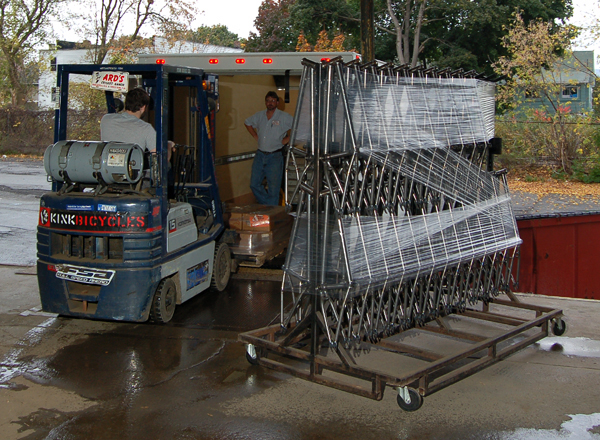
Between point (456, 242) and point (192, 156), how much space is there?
2.96 metres

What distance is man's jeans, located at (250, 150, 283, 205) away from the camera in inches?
386

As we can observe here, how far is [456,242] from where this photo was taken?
17.8 ft

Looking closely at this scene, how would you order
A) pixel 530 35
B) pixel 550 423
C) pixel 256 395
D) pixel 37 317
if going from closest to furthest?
pixel 550 423 < pixel 256 395 < pixel 37 317 < pixel 530 35

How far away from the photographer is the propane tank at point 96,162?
5668mm

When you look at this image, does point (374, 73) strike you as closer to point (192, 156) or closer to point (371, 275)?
point (371, 275)

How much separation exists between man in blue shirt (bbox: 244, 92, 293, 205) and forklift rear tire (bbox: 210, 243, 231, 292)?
221cm

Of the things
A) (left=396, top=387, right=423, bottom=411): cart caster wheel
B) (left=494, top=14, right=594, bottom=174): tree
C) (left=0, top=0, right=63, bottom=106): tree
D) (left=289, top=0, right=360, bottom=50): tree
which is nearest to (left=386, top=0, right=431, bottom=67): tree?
(left=289, top=0, right=360, bottom=50): tree

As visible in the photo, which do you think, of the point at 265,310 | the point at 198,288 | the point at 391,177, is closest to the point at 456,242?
the point at 391,177

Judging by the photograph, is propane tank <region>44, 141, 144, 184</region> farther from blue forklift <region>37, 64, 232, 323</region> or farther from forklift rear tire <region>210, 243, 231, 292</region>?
forklift rear tire <region>210, 243, 231, 292</region>

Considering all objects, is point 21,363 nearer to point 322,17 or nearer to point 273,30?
point 322,17

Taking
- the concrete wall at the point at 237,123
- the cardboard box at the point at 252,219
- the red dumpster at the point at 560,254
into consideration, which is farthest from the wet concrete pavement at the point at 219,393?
the concrete wall at the point at 237,123

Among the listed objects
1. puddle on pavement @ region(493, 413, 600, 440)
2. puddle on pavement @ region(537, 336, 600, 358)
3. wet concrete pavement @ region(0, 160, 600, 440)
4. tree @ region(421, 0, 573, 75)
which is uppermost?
tree @ region(421, 0, 573, 75)

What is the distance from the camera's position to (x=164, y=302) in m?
6.25

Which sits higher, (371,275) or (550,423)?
(371,275)
